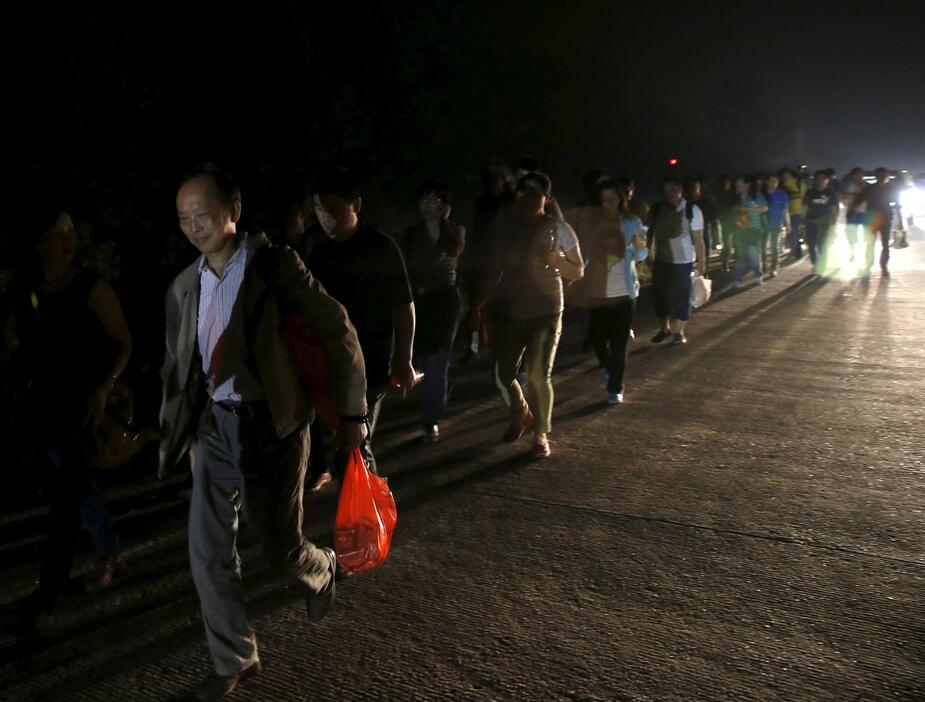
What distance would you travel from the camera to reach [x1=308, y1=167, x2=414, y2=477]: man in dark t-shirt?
15.2 feet

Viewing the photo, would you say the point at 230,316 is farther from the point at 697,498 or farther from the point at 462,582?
the point at 697,498

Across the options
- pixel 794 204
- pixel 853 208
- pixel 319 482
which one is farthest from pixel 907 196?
pixel 319 482

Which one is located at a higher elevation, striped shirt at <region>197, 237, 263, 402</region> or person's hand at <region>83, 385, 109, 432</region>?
striped shirt at <region>197, 237, 263, 402</region>

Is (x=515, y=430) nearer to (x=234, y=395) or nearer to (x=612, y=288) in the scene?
(x=612, y=288)

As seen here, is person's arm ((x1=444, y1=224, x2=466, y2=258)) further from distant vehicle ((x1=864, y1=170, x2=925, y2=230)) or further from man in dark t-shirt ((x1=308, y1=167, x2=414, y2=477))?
distant vehicle ((x1=864, y1=170, x2=925, y2=230))

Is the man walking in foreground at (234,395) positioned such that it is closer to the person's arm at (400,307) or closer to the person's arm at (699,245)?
the person's arm at (400,307)

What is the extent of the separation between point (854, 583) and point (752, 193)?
43.1 ft

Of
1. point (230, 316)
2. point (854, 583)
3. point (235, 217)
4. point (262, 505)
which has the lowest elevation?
point (854, 583)

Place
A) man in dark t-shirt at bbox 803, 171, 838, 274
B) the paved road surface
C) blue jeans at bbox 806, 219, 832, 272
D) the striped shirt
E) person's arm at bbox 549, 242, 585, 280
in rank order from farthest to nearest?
blue jeans at bbox 806, 219, 832, 272 < man in dark t-shirt at bbox 803, 171, 838, 274 < person's arm at bbox 549, 242, 585, 280 < the paved road surface < the striped shirt

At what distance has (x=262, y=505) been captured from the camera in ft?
11.2

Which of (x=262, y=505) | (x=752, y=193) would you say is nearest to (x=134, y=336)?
(x=262, y=505)

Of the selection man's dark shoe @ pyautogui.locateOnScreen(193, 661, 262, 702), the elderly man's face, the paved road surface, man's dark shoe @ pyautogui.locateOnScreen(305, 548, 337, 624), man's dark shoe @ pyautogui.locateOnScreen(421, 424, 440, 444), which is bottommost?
the paved road surface

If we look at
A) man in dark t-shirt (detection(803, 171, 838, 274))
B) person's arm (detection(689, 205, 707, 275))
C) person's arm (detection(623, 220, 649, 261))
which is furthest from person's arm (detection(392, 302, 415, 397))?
man in dark t-shirt (detection(803, 171, 838, 274))

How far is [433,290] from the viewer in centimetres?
676
